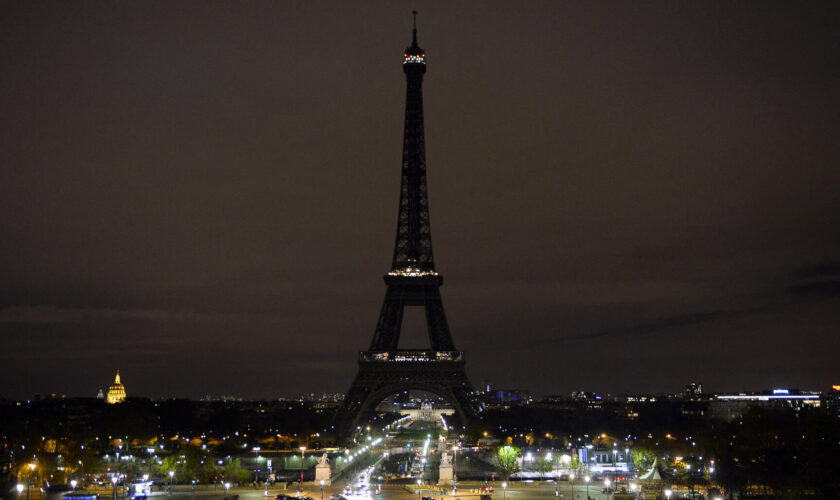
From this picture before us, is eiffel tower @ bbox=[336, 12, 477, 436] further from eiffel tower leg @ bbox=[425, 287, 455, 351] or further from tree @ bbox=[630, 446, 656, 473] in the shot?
tree @ bbox=[630, 446, 656, 473]

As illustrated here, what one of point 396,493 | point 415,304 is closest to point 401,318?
point 415,304

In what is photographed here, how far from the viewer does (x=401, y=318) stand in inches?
4363

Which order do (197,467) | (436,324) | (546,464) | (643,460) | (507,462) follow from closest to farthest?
(197,467), (507,462), (643,460), (546,464), (436,324)

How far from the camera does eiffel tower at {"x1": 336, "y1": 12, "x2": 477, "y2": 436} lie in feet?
347

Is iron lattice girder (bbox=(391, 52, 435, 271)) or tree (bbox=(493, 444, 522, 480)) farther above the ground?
iron lattice girder (bbox=(391, 52, 435, 271))

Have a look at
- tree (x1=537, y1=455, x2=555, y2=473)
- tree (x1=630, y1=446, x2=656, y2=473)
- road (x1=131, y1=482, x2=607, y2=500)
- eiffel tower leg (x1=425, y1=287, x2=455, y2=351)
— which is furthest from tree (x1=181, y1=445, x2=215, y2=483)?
eiffel tower leg (x1=425, y1=287, x2=455, y2=351)

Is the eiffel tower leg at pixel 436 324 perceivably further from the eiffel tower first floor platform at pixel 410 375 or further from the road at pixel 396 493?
the road at pixel 396 493

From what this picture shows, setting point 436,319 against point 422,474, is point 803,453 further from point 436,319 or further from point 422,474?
point 436,319

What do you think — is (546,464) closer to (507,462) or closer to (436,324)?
(507,462)

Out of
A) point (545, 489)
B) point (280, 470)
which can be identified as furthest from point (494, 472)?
point (280, 470)

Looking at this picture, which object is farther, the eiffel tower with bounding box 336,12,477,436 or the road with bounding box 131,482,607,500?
the eiffel tower with bounding box 336,12,477,436

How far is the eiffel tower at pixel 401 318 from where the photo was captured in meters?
106

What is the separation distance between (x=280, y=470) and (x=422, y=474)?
1229 cm

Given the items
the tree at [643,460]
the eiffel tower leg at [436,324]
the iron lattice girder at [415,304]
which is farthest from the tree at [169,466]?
the eiffel tower leg at [436,324]
